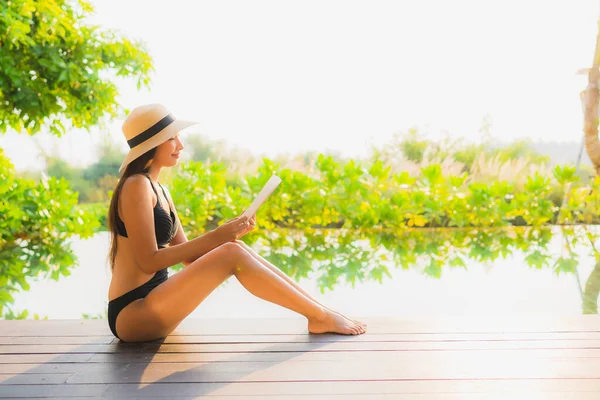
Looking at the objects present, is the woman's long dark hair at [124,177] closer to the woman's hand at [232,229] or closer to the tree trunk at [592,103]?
the woman's hand at [232,229]

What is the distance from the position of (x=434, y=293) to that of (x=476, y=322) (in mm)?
1312

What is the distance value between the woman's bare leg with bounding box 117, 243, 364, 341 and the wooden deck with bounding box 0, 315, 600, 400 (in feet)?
0.25

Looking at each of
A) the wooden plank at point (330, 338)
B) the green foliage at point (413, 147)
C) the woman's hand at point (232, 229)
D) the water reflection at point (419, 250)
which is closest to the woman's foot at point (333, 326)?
the wooden plank at point (330, 338)

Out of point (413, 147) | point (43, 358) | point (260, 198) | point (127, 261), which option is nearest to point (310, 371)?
point (260, 198)

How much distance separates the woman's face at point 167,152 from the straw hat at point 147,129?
0.04m

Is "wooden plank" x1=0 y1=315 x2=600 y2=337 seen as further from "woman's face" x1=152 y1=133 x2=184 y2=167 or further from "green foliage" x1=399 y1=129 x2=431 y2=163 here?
"green foliage" x1=399 y1=129 x2=431 y2=163

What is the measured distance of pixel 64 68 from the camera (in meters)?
4.87

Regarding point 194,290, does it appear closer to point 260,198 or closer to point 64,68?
point 260,198

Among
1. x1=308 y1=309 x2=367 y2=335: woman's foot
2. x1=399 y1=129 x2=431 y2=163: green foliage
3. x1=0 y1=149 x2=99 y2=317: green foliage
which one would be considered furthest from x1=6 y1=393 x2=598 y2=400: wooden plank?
x1=399 y1=129 x2=431 y2=163: green foliage

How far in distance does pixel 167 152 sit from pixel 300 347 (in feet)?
2.70

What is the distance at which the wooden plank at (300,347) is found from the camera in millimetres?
2137

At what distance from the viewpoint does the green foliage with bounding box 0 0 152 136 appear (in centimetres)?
477

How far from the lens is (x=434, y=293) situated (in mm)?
3754

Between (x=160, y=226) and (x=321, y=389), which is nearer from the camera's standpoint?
(x=321, y=389)
